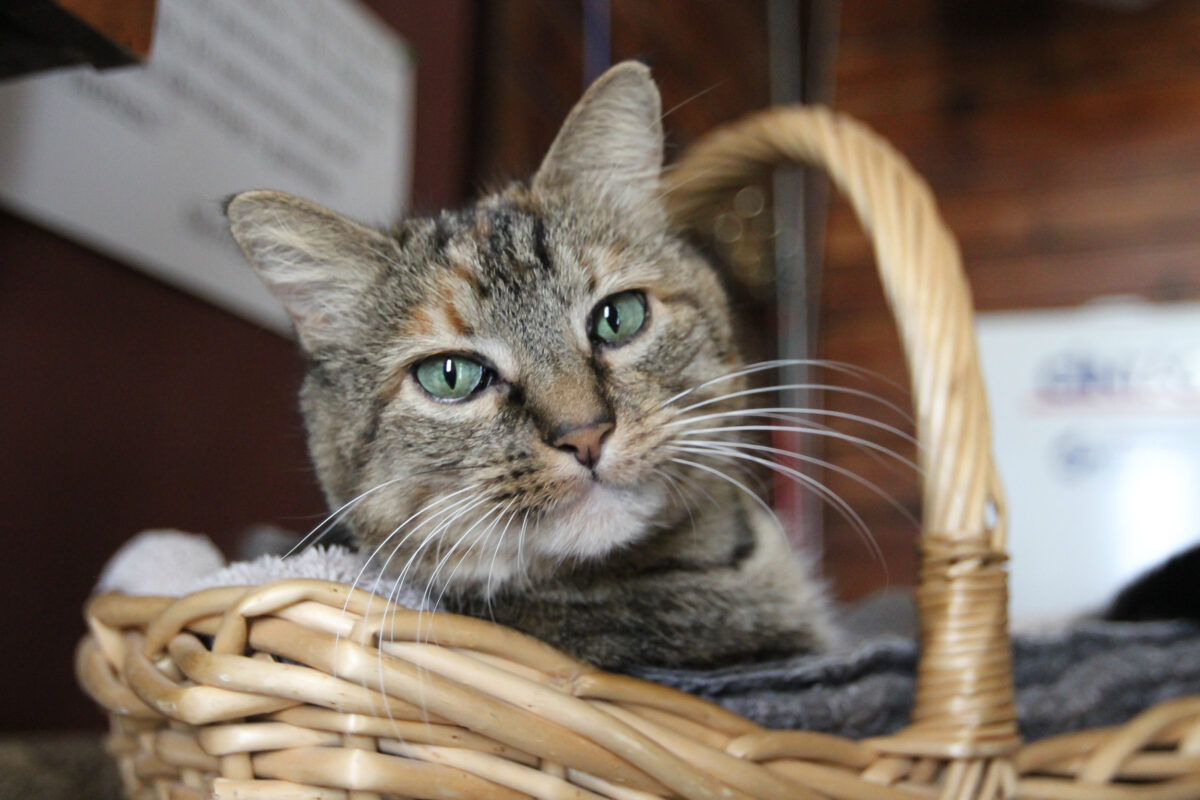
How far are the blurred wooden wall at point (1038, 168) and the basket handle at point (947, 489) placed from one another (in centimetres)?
222

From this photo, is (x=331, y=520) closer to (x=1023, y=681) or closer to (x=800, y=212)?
(x=1023, y=681)

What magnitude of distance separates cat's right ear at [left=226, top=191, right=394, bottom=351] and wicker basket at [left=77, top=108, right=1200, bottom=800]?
0.30 m

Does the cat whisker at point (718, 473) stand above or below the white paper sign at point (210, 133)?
below

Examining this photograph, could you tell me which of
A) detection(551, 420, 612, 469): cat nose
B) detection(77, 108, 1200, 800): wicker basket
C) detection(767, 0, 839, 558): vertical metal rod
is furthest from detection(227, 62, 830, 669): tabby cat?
detection(767, 0, 839, 558): vertical metal rod

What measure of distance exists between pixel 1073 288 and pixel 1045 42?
34.1 inches

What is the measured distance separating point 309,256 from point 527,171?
1.05ft

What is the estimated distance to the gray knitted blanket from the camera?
0.70 meters

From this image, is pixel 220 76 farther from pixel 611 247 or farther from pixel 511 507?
pixel 511 507

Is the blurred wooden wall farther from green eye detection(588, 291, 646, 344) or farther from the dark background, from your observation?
green eye detection(588, 291, 646, 344)

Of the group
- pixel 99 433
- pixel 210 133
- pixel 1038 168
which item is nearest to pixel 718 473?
pixel 99 433

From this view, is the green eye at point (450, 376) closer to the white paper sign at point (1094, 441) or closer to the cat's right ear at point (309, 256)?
the cat's right ear at point (309, 256)

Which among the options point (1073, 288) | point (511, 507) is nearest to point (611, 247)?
point (511, 507)

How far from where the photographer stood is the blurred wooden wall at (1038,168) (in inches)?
116

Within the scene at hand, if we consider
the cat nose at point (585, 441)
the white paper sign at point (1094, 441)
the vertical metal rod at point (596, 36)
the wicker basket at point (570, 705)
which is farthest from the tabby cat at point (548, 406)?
the white paper sign at point (1094, 441)
